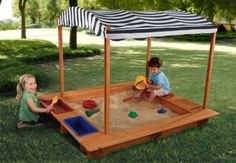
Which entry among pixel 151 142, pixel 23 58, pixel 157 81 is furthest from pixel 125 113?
pixel 23 58

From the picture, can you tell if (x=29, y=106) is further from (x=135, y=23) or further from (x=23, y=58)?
(x=23, y=58)

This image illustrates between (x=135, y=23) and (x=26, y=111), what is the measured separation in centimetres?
255

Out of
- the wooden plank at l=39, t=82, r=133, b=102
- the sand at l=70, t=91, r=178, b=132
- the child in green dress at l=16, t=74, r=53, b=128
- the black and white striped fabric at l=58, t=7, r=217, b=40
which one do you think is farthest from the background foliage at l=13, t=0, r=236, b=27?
the child in green dress at l=16, t=74, r=53, b=128

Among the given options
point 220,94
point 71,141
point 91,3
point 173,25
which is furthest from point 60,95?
point 91,3

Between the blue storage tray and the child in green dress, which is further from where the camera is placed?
the child in green dress

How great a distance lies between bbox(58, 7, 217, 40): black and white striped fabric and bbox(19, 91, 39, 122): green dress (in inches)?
60.4

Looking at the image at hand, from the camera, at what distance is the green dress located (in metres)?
5.36

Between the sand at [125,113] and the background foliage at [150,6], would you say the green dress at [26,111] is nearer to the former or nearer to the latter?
the sand at [125,113]

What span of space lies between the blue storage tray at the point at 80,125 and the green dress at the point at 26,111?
26.6 inches

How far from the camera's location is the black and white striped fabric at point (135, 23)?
4.47 metres

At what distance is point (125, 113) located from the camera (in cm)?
623

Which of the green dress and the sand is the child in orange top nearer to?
the sand

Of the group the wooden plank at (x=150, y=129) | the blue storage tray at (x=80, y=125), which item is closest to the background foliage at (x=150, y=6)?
the wooden plank at (x=150, y=129)

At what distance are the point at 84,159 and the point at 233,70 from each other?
9211 mm
